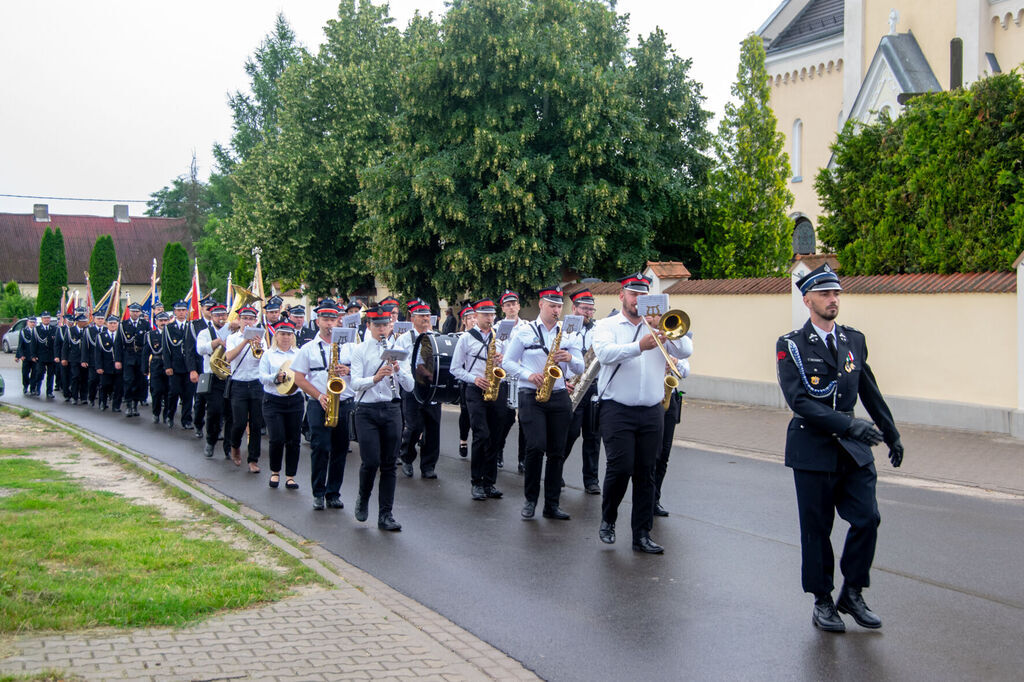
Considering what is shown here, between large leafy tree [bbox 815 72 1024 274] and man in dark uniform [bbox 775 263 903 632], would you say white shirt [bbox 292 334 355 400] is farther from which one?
large leafy tree [bbox 815 72 1024 274]

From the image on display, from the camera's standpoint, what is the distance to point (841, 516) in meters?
6.27

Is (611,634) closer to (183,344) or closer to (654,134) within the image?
(183,344)

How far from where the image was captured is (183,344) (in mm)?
17672

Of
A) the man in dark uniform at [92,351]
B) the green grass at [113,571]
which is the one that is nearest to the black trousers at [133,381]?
the man in dark uniform at [92,351]

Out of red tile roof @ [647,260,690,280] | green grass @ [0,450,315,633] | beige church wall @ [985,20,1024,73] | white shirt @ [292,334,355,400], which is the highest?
beige church wall @ [985,20,1024,73]

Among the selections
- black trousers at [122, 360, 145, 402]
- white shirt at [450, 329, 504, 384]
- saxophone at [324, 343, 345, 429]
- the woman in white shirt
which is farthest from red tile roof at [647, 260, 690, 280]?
saxophone at [324, 343, 345, 429]

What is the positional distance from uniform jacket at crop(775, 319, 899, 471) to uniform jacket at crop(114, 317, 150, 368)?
16.4 meters

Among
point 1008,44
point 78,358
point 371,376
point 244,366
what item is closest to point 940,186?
point 244,366

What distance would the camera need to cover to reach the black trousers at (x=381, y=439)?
933 cm

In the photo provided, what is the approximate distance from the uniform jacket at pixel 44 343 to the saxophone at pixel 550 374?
20121 mm

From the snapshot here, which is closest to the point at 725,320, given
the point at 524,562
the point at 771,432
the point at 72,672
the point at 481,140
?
the point at 771,432

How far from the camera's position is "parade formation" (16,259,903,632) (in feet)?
20.4

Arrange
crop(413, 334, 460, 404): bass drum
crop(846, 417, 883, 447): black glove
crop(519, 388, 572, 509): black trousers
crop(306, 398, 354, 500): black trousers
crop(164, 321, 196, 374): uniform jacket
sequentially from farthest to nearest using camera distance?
crop(164, 321, 196, 374): uniform jacket, crop(413, 334, 460, 404): bass drum, crop(306, 398, 354, 500): black trousers, crop(519, 388, 572, 509): black trousers, crop(846, 417, 883, 447): black glove

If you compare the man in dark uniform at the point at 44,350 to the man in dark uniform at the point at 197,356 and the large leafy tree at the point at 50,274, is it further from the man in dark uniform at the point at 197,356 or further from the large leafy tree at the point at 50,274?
the large leafy tree at the point at 50,274
